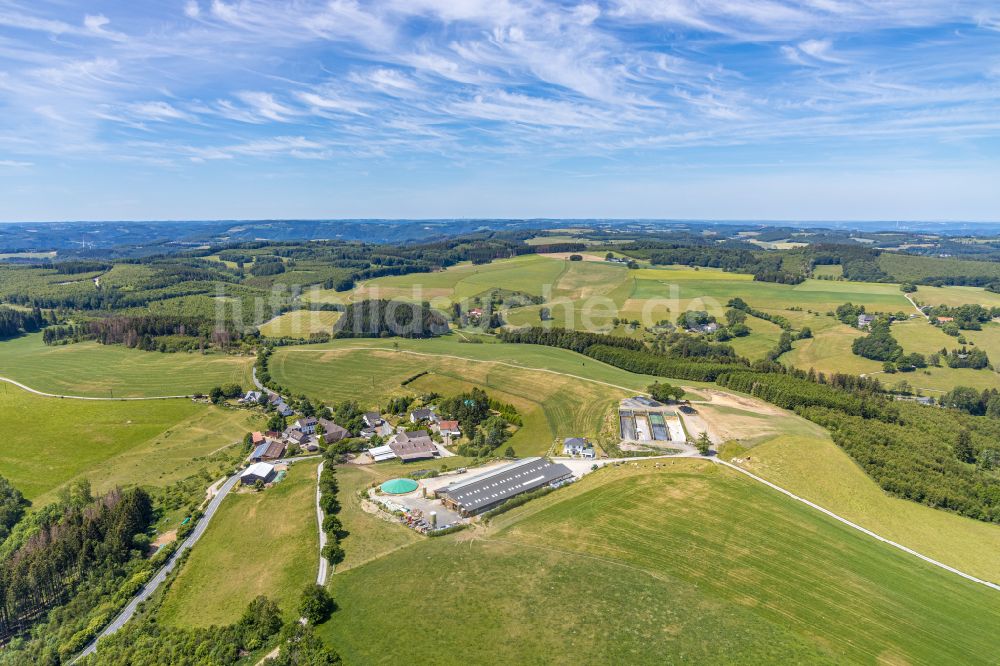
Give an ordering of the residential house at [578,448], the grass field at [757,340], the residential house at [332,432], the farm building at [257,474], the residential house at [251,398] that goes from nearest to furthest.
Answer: the farm building at [257,474] < the residential house at [578,448] < the residential house at [332,432] < the residential house at [251,398] < the grass field at [757,340]

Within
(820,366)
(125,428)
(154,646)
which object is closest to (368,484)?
(154,646)

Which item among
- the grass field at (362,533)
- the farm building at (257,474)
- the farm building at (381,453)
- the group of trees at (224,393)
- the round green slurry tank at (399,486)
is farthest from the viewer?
the group of trees at (224,393)

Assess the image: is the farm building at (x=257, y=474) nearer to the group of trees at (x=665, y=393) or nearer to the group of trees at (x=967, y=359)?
the group of trees at (x=665, y=393)

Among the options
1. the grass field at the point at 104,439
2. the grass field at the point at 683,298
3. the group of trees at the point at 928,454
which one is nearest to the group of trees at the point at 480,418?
the grass field at the point at 104,439

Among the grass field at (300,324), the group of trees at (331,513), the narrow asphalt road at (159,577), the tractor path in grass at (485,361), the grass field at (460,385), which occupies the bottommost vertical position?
the narrow asphalt road at (159,577)

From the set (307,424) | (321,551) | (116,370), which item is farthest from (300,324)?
(321,551)

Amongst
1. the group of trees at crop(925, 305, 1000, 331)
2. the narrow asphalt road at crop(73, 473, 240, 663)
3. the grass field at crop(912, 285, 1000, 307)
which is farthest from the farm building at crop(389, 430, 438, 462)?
the grass field at crop(912, 285, 1000, 307)

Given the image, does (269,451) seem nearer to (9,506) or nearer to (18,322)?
(9,506)
